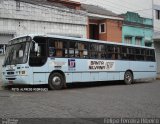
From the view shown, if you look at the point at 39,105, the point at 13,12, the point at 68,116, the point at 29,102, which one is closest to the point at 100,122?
the point at 68,116

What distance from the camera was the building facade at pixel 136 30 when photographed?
103ft

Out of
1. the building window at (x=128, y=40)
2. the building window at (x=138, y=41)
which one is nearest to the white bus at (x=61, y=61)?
the building window at (x=128, y=40)

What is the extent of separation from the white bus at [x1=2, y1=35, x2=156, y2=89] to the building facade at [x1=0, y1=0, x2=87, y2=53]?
4482 mm

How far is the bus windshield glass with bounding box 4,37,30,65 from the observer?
51.5 feet

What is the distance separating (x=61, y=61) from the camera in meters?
17.0

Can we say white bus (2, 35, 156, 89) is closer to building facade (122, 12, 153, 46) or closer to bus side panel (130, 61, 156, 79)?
bus side panel (130, 61, 156, 79)

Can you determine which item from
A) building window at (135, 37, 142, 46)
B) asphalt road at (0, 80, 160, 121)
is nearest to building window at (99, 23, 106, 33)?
building window at (135, 37, 142, 46)

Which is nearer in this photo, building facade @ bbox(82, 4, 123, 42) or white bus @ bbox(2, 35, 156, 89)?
white bus @ bbox(2, 35, 156, 89)

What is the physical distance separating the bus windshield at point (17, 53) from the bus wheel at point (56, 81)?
1.73 metres

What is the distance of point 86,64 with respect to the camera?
1852cm

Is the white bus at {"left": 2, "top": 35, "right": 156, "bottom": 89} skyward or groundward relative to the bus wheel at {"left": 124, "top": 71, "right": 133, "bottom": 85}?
skyward

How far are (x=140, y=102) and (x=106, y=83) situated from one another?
418 inches

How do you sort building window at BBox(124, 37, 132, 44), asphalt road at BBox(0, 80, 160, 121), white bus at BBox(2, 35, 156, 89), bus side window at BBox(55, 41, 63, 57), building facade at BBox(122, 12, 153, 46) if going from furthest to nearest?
1. building window at BBox(124, 37, 132, 44)
2. building facade at BBox(122, 12, 153, 46)
3. bus side window at BBox(55, 41, 63, 57)
4. white bus at BBox(2, 35, 156, 89)
5. asphalt road at BBox(0, 80, 160, 121)

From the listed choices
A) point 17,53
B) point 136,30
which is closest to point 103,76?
point 17,53
